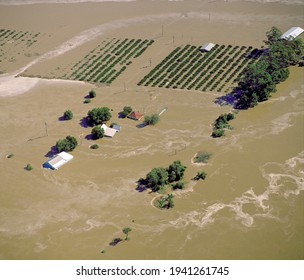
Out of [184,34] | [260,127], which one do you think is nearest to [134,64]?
[184,34]

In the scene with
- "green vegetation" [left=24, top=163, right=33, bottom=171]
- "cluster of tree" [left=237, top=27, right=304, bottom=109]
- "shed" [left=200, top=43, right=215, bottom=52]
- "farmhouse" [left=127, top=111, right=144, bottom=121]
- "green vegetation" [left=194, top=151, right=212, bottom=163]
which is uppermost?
"cluster of tree" [left=237, top=27, right=304, bottom=109]

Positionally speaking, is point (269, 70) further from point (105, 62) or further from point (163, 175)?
point (163, 175)

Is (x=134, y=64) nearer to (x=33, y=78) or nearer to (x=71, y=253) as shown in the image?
(x=33, y=78)

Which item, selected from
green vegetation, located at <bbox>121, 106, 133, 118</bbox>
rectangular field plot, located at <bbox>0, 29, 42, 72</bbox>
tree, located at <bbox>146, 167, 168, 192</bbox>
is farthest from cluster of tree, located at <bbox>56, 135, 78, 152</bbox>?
rectangular field plot, located at <bbox>0, 29, 42, 72</bbox>

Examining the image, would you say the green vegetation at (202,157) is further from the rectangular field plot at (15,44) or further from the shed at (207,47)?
the rectangular field plot at (15,44)

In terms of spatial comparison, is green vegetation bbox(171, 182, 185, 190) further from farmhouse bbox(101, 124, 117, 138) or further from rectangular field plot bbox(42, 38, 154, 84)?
rectangular field plot bbox(42, 38, 154, 84)

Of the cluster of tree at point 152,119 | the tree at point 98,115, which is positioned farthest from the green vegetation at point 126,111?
the cluster of tree at point 152,119
